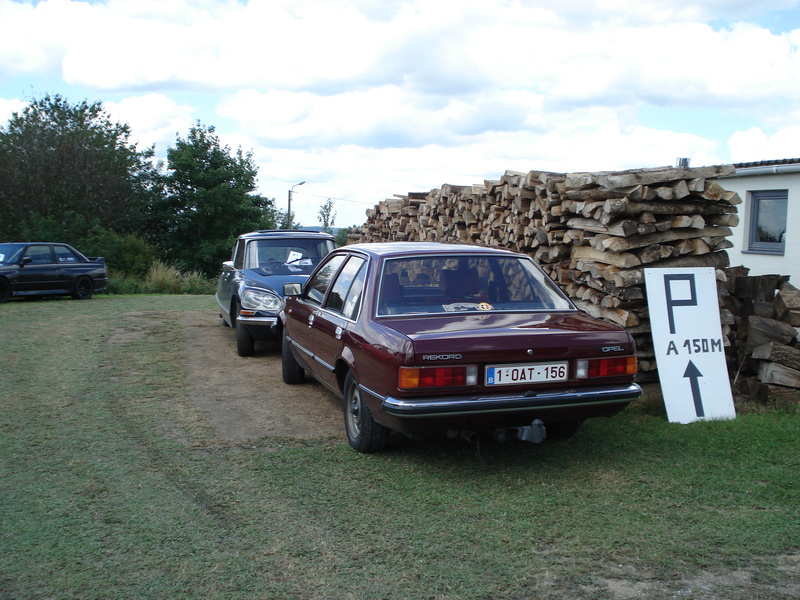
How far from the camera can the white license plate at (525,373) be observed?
475cm

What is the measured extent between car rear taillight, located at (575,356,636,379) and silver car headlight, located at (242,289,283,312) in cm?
546

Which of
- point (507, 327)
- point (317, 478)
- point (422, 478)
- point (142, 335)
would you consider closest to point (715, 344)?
point (507, 327)

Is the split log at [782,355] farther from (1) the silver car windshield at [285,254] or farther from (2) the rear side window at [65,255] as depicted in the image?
(2) the rear side window at [65,255]

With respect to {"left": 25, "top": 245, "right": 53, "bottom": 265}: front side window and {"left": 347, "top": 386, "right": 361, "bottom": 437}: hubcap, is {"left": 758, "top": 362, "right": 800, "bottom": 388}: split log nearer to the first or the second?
{"left": 347, "top": 386, "right": 361, "bottom": 437}: hubcap

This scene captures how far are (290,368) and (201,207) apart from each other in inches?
1387

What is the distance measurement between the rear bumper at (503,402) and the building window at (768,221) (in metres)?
9.82

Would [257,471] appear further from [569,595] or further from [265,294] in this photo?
[265,294]

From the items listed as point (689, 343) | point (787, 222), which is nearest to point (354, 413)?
point (689, 343)

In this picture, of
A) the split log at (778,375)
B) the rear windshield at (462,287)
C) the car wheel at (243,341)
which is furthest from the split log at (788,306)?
the car wheel at (243,341)

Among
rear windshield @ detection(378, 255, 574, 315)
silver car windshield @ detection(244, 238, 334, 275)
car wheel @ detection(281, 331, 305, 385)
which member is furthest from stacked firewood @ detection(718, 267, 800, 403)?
silver car windshield @ detection(244, 238, 334, 275)

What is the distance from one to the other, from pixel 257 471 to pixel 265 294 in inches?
192

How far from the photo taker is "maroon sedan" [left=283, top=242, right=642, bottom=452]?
4.69 m

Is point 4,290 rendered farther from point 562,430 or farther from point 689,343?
point 689,343

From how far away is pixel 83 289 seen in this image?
19.5m
